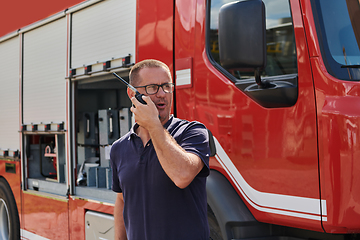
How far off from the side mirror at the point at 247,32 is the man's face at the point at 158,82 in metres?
0.66

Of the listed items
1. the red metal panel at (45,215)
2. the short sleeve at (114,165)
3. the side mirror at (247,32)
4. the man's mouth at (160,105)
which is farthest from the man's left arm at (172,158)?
the red metal panel at (45,215)

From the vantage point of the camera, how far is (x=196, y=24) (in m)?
3.17

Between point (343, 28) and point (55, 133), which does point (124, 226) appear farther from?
point (55, 133)

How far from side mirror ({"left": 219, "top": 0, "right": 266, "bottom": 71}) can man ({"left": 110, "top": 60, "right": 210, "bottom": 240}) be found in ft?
2.14

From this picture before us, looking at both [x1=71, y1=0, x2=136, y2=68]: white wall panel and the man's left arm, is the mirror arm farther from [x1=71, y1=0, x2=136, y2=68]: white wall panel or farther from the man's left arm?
[x1=71, y1=0, x2=136, y2=68]: white wall panel

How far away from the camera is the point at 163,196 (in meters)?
1.81

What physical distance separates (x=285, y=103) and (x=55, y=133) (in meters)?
3.06

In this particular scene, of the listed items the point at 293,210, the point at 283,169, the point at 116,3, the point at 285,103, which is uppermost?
the point at 116,3

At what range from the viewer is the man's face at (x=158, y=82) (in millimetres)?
1844

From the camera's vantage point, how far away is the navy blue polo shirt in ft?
5.93

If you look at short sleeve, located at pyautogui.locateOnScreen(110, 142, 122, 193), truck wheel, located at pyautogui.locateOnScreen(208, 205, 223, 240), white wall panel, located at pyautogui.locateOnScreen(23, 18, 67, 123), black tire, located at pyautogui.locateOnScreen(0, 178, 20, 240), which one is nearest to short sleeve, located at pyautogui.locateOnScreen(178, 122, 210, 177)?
short sleeve, located at pyautogui.locateOnScreen(110, 142, 122, 193)

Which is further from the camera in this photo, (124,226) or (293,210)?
(293,210)

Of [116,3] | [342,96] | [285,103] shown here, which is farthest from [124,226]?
[116,3]

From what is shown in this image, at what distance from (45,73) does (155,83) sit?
358 centimetres
